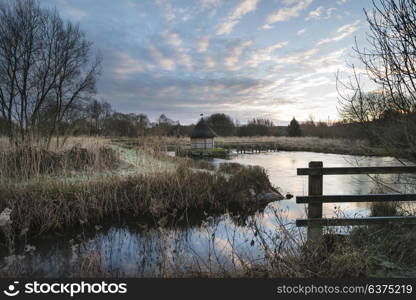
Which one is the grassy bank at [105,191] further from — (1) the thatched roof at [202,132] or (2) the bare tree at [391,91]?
(1) the thatched roof at [202,132]

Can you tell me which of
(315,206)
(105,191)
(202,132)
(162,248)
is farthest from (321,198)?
(202,132)

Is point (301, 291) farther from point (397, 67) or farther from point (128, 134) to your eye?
point (128, 134)

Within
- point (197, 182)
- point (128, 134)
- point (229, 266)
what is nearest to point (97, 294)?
point (229, 266)

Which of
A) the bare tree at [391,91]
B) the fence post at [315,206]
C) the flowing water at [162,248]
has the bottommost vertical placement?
the flowing water at [162,248]

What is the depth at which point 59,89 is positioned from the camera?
1338cm

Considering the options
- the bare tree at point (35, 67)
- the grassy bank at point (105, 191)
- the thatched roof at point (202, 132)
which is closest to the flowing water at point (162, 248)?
the grassy bank at point (105, 191)

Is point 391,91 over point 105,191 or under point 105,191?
over

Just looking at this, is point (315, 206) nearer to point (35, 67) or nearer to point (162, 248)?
point (162, 248)

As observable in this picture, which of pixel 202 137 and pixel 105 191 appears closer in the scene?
A: pixel 105 191

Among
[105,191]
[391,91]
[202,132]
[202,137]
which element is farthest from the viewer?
[202,137]

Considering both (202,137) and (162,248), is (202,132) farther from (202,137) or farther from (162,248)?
(162,248)

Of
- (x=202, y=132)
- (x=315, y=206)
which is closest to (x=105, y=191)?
(x=315, y=206)

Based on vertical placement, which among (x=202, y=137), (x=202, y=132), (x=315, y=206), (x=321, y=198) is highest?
(x=202, y=132)

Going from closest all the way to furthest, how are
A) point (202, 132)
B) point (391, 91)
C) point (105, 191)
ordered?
1. point (391, 91)
2. point (105, 191)
3. point (202, 132)
